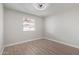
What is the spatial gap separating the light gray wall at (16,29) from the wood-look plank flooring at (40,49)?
101mm

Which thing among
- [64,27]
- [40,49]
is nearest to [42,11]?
[64,27]

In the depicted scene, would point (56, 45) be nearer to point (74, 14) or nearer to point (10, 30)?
point (74, 14)

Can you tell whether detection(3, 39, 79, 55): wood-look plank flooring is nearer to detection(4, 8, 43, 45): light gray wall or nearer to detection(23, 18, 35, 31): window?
detection(4, 8, 43, 45): light gray wall

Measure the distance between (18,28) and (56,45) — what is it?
0.64m

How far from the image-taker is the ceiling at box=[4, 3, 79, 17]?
1183 millimetres

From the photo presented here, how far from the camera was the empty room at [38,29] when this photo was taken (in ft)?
3.86

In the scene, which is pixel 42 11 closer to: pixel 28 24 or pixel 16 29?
pixel 28 24

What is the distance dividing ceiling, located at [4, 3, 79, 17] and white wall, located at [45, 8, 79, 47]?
0.07 metres

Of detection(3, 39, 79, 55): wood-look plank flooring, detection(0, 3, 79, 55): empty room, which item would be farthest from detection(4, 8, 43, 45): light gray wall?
detection(3, 39, 79, 55): wood-look plank flooring

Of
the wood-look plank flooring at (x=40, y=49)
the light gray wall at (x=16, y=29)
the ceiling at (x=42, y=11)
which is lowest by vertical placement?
the wood-look plank flooring at (x=40, y=49)

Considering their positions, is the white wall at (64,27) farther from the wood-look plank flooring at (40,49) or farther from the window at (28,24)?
the window at (28,24)

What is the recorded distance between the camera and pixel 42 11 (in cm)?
126

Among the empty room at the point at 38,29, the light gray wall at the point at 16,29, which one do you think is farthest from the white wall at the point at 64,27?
the light gray wall at the point at 16,29
